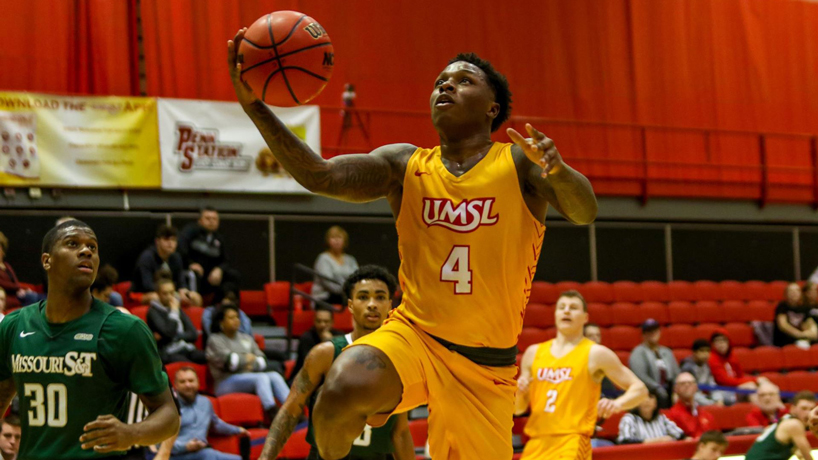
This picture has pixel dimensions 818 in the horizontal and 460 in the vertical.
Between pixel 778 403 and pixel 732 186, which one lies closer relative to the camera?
pixel 778 403

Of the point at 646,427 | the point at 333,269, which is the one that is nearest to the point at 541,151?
the point at 646,427

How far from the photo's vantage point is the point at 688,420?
10.1 m

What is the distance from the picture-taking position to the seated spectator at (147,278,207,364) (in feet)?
29.8

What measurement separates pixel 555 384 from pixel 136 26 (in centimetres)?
915

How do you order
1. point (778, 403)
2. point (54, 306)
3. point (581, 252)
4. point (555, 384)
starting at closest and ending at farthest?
point (54, 306) < point (555, 384) < point (778, 403) < point (581, 252)

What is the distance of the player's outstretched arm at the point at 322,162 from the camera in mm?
3695

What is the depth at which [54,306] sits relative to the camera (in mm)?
3932

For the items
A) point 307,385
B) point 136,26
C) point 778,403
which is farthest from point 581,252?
point 307,385

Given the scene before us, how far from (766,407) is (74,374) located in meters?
8.82

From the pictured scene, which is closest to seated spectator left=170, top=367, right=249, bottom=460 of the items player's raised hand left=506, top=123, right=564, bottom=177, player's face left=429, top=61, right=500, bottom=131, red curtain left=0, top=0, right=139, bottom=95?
player's face left=429, top=61, right=500, bottom=131

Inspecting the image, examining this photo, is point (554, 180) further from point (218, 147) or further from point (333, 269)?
point (218, 147)

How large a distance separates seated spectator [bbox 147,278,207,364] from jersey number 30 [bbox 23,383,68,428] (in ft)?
17.1

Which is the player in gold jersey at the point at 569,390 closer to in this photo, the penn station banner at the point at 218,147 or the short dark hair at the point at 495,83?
the short dark hair at the point at 495,83

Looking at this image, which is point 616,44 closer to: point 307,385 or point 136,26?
point 136,26
